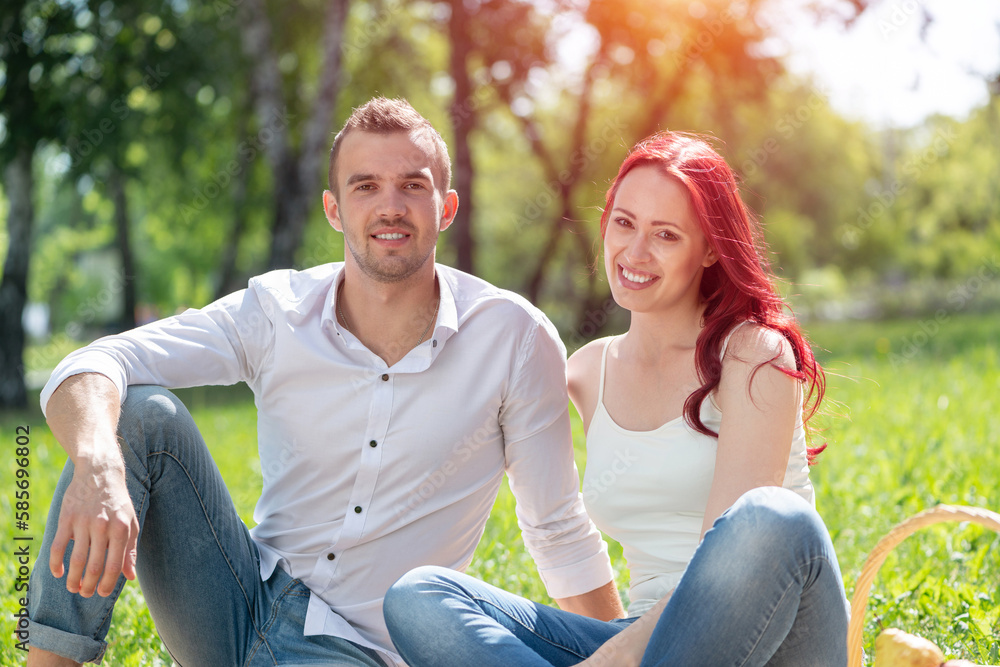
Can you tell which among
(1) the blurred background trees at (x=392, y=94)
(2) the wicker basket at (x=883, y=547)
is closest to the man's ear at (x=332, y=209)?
(2) the wicker basket at (x=883, y=547)

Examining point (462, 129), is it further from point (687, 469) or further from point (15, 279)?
point (687, 469)

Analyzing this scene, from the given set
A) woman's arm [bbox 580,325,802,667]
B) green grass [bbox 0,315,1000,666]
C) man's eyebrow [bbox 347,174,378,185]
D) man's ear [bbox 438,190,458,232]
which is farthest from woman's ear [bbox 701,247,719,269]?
man's eyebrow [bbox 347,174,378,185]

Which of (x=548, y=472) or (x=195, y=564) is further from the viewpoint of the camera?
(x=548, y=472)

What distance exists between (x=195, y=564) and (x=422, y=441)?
0.78 metres

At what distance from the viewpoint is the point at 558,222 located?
1891 centimetres

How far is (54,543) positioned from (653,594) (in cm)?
167

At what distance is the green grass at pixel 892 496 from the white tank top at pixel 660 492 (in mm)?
553

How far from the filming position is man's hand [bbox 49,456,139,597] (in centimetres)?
230

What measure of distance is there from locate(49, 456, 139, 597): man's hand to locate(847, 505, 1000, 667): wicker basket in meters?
1.86

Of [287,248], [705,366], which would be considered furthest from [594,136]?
[705,366]

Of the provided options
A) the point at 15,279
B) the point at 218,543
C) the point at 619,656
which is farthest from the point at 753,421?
the point at 15,279

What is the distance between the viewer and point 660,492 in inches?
108

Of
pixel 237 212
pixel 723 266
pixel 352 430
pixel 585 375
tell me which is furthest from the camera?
pixel 237 212

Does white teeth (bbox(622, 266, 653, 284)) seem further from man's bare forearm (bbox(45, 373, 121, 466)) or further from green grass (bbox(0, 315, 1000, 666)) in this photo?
man's bare forearm (bbox(45, 373, 121, 466))
